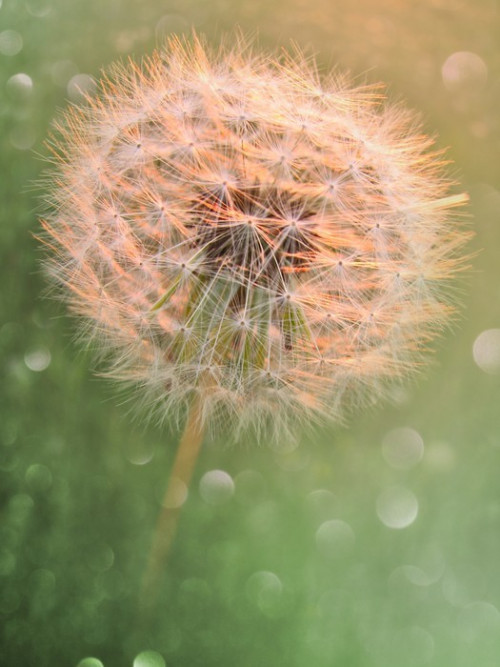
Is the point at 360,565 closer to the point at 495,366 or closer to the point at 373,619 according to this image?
the point at 373,619

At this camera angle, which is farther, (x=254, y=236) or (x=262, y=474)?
(x=262, y=474)

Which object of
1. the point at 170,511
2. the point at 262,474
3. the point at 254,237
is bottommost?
the point at 170,511

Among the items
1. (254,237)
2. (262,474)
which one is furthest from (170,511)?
(254,237)

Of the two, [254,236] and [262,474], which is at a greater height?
[254,236]

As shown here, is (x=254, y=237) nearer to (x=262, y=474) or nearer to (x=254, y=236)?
(x=254, y=236)

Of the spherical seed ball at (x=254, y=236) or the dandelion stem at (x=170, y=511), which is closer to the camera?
the spherical seed ball at (x=254, y=236)

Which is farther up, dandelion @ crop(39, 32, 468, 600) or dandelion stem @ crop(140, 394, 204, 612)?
dandelion @ crop(39, 32, 468, 600)
